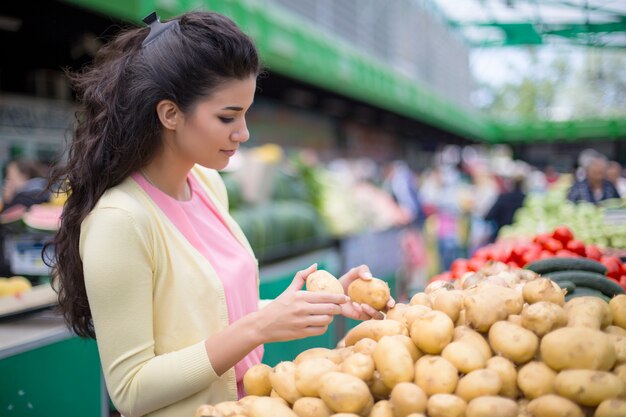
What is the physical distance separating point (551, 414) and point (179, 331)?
3.43 ft

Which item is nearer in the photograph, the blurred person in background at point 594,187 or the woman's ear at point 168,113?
the woman's ear at point 168,113

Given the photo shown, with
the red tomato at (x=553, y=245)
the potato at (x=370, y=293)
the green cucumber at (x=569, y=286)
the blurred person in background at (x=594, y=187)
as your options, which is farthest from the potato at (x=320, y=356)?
the blurred person in background at (x=594, y=187)

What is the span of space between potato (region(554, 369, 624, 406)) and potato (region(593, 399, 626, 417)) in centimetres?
3

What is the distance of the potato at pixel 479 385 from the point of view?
154 centimetres

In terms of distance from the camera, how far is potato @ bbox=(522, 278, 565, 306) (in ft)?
6.21

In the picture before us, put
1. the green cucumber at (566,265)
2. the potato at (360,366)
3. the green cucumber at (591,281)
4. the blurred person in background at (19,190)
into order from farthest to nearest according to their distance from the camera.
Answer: the blurred person in background at (19,190) → the green cucumber at (566,265) → the green cucumber at (591,281) → the potato at (360,366)

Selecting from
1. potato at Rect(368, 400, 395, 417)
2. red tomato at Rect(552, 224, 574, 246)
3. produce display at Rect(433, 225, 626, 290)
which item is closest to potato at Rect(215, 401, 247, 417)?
potato at Rect(368, 400, 395, 417)

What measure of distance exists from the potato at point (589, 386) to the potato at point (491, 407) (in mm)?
141

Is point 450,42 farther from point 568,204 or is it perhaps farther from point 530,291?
point 530,291

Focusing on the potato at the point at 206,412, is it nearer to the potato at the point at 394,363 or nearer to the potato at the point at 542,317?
the potato at the point at 394,363

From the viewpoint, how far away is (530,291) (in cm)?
191

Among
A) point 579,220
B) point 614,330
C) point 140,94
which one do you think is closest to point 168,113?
point 140,94

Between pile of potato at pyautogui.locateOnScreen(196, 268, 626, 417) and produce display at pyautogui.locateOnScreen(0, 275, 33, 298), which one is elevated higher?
produce display at pyautogui.locateOnScreen(0, 275, 33, 298)

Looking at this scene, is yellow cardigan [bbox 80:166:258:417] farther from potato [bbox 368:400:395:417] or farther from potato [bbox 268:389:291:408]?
potato [bbox 368:400:395:417]
